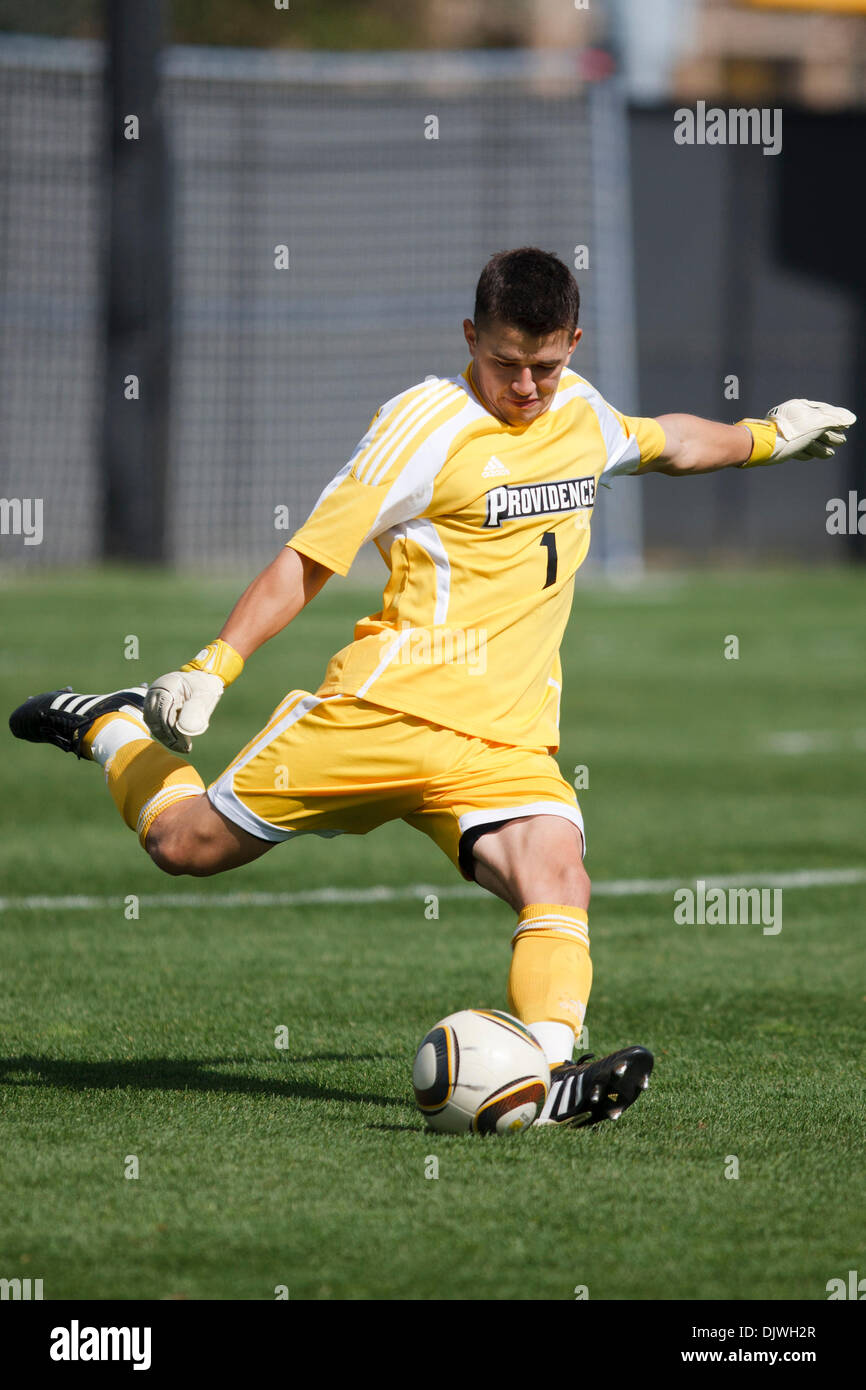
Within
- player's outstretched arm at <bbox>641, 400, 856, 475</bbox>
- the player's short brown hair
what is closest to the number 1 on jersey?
player's outstretched arm at <bbox>641, 400, 856, 475</bbox>

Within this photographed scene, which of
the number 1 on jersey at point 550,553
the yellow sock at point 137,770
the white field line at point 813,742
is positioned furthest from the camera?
the white field line at point 813,742

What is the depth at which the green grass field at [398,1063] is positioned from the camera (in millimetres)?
3738

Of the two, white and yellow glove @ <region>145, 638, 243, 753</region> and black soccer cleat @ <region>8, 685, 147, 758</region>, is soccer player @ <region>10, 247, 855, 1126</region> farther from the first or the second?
black soccer cleat @ <region>8, 685, 147, 758</region>

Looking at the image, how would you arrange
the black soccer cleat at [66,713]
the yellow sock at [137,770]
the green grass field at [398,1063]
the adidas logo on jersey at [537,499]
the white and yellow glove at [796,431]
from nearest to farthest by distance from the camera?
the green grass field at [398,1063], the adidas logo on jersey at [537,499], the yellow sock at [137,770], the white and yellow glove at [796,431], the black soccer cleat at [66,713]

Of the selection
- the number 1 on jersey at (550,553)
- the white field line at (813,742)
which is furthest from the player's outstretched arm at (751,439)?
the white field line at (813,742)

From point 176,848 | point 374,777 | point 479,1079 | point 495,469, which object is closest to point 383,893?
point 176,848

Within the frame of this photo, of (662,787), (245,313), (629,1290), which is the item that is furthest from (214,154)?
(629,1290)

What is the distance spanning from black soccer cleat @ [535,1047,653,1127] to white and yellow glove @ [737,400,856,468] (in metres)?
1.82

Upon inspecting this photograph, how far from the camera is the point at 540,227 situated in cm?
2570

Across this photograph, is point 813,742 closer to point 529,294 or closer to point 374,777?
point 374,777

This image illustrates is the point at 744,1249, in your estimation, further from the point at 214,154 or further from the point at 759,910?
the point at 214,154

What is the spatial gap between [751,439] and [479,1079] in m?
2.01

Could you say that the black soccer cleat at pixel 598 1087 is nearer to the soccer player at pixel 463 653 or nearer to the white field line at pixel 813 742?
the soccer player at pixel 463 653

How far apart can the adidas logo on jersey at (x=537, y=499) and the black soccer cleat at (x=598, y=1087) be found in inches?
52.8
